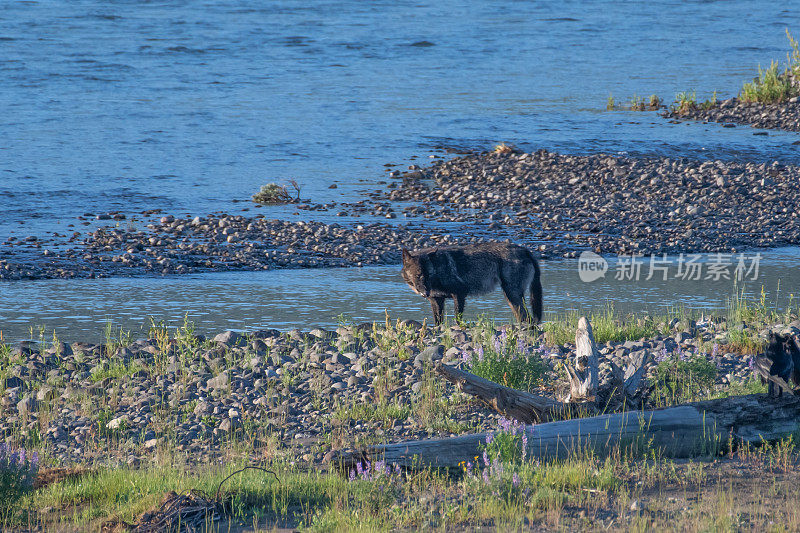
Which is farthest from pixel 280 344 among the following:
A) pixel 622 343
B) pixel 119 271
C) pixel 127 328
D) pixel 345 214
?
pixel 345 214

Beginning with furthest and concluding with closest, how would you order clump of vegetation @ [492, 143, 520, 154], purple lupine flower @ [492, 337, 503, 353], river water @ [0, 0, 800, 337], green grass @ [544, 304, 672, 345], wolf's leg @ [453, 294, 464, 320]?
clump of vegetation @ [492, 143, 520, 154] < river water @ [0, 0, 800, 337] < wolf's leg @ [453, 294, 464, 320] < green grass @ [544, 304, 672, 345] < purple lupine flower @ [492, 337, 503, 353]

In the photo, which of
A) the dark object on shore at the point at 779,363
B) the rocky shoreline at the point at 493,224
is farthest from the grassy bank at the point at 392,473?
the rocky shoreline at the point at 493,224

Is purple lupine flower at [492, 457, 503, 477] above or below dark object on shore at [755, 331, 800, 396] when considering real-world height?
below

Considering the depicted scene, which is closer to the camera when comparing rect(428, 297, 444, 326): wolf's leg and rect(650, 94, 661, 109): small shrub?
rect(428, 297, 444, 326): wolf's leg

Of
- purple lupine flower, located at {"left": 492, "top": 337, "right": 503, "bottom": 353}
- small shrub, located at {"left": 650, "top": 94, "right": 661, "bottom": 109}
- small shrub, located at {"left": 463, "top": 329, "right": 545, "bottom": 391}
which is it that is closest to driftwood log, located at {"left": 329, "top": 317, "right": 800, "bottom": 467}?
small shrub, located at {"left": 463, "top": 329, "right": 545, "bottom": 391}

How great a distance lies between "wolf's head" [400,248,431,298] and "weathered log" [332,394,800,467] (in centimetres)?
445

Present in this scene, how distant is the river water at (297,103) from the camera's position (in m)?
12.5

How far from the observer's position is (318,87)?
31.4 metres

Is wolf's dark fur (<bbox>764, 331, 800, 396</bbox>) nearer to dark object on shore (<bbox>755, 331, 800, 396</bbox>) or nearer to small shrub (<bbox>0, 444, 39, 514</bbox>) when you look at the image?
dark object on shore (<bbox>755, 331, 800, 396</bbox>)

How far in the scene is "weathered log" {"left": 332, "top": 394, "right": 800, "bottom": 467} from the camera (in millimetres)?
5699

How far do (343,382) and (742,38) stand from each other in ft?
132

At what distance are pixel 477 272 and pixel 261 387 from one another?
3244 millimetres

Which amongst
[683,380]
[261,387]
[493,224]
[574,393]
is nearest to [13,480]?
[261,387]

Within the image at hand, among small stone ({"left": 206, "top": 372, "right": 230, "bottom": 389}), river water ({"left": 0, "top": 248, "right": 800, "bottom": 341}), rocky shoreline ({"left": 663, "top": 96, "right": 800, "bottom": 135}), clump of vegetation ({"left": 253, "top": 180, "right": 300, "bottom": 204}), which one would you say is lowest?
river water ({"left": 0, "top": 248, "right": 800, "bottom": 341})
